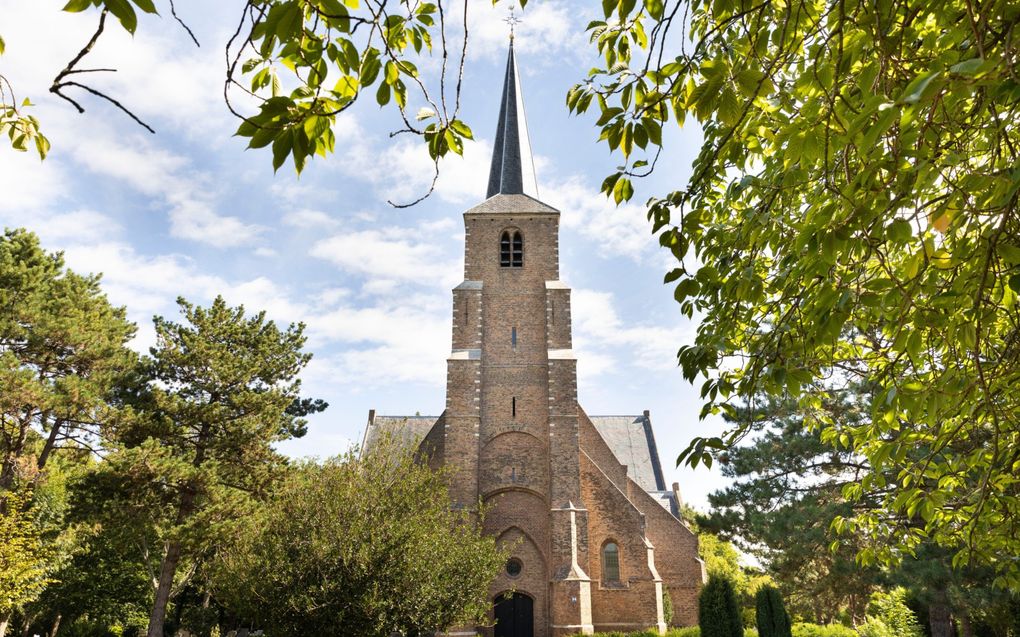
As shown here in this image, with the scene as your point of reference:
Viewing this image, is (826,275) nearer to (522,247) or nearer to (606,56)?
(606,56)

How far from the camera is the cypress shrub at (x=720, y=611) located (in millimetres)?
17766

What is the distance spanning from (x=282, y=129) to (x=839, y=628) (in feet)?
81.1

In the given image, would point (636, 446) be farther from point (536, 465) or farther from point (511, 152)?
point (511, 152)

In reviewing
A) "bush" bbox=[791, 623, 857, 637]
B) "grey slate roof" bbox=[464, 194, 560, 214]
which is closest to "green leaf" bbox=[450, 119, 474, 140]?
"bush" bbox=[791, 623, 857, 637]

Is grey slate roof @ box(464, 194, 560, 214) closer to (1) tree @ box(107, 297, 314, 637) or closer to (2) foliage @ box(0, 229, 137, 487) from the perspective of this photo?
(1) tree @ box(107, 297, 314, 637)

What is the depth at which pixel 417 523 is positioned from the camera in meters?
13.9

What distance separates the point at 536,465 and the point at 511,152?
14.0m

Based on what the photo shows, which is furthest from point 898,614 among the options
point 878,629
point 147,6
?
point 147,6

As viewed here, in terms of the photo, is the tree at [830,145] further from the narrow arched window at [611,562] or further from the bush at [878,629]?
the narrow arched window at [611,562]

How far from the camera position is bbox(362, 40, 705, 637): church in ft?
67.5

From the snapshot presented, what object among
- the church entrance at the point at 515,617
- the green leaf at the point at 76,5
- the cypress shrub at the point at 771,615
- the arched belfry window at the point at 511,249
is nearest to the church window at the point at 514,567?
the church entrance at the point at 515,617

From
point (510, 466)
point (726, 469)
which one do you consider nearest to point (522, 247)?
point (510, 466)

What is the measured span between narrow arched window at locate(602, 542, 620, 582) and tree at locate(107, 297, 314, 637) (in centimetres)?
1136

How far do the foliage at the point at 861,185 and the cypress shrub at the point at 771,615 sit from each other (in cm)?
1515
